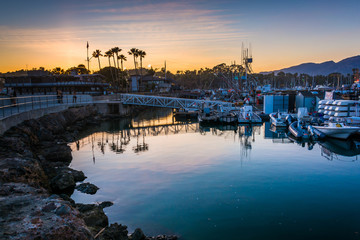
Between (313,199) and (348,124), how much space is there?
26.7 meters

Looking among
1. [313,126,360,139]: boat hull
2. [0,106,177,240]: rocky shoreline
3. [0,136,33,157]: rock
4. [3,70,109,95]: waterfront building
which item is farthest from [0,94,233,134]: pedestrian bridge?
[313,126,360,139]: boat hull

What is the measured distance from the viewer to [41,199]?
11.6m

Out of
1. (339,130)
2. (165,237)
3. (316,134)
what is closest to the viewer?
(165,237)

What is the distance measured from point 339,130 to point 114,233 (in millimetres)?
35366

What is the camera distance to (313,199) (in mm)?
17688

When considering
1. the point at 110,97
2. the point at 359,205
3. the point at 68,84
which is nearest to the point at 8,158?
the point at 359,205

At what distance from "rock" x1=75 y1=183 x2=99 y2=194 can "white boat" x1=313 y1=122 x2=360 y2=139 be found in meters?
33.2

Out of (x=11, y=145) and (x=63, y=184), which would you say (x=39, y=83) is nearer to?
(x=11, y=145)

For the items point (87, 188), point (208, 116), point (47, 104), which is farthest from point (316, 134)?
point (47, 104)

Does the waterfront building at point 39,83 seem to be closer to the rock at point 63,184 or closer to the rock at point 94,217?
the rock at point 63,184

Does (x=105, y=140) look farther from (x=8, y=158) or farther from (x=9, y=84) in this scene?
(x=9, y=84)

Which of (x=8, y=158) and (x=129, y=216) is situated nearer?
(x=129, y=216)

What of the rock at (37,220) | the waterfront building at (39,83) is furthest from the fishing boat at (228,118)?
the rock at (37,220)

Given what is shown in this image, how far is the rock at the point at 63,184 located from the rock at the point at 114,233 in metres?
7.27
